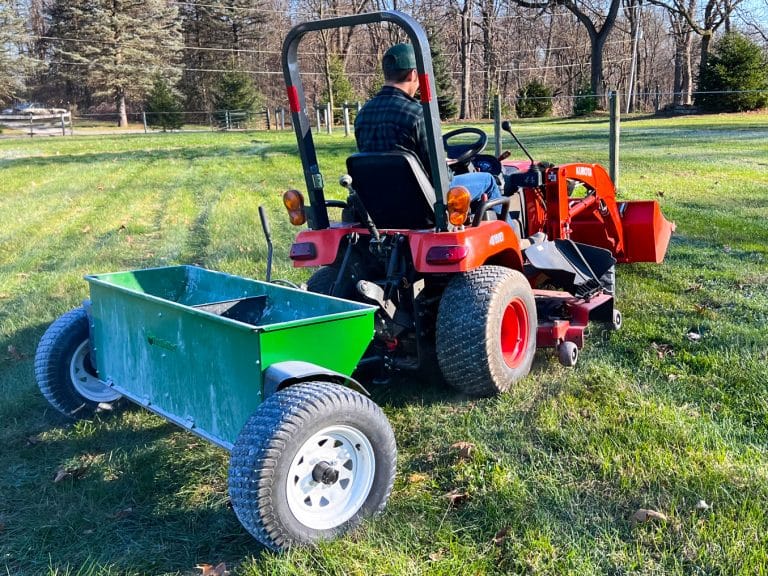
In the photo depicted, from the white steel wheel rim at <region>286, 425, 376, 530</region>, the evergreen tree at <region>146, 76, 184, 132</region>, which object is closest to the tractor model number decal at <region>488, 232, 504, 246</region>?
the white steel wheel rim at <region>286, 425, 376, 530</region>

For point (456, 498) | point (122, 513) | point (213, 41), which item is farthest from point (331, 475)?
point (213, 41)

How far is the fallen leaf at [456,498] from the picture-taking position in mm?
3115

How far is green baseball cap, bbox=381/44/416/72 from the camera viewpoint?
154 inches

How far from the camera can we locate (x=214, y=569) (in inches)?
108

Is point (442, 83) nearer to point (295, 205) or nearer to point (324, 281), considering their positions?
→ point (324, 281)

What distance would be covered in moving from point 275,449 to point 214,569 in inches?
20.8

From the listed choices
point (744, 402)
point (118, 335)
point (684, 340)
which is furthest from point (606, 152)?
point (118, 335)

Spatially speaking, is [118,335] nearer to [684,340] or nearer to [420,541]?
[420,541]

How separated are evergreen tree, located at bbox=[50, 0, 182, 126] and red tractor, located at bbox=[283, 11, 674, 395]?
4393 centimetres

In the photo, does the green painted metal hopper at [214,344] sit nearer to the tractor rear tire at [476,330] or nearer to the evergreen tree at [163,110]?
the tractor rear tire at [476,330]

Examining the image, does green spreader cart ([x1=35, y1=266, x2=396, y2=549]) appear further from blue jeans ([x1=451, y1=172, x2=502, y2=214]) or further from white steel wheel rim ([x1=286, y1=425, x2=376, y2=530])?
blue jeans ([x1=451, y1=172, x2=502, y2=214])

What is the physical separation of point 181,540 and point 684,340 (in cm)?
335

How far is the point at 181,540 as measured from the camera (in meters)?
2.96

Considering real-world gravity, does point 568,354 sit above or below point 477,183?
below
